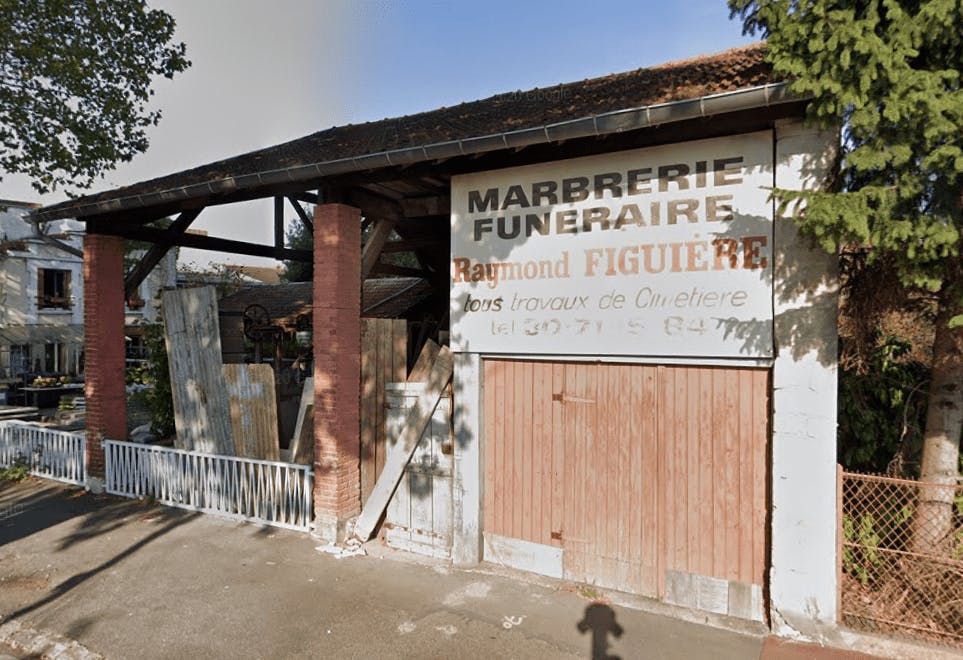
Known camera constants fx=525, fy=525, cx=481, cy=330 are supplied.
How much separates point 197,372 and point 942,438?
842cm

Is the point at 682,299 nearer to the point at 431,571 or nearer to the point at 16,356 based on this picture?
the point at 431,571

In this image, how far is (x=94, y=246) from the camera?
7746 mm

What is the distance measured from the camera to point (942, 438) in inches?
157

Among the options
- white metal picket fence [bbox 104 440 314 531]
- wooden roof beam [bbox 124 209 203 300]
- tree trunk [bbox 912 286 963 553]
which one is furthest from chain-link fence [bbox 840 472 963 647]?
wooden roof beam [bbox 124 209 203 300]

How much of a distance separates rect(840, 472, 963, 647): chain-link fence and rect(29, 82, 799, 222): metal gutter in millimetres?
2841

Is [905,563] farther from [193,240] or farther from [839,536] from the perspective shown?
[193,240]

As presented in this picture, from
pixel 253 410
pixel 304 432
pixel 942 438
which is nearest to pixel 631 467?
pixel 942 438

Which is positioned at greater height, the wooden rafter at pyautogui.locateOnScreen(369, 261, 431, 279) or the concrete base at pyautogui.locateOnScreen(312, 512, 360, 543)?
the wooden rafter at pyautogui.locateOnScreen(369, 261, 431, 279)

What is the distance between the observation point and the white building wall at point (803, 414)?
3.87 meters

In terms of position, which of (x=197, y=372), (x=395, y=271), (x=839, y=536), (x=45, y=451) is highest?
(x=395, y=271)

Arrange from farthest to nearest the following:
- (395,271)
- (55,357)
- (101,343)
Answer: (55,357)
(395,271)
(101,343)

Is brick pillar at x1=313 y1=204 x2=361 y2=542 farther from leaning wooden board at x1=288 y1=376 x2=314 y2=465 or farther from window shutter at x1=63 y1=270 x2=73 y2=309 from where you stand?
window shutter at x1=63 y1=270 x2=73 y2=309

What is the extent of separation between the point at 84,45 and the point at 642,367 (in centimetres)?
1173

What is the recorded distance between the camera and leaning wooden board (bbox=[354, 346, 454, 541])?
217 inches
